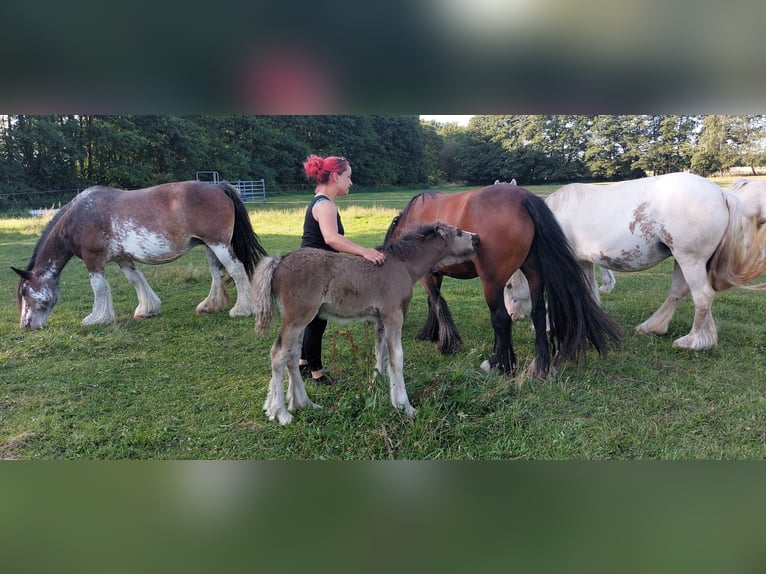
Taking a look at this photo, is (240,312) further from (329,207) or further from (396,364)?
(396,364)

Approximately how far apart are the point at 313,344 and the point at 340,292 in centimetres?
106

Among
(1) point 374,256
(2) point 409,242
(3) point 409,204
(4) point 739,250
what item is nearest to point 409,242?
(2) point 409,242

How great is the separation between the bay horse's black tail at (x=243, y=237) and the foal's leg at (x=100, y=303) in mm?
1889

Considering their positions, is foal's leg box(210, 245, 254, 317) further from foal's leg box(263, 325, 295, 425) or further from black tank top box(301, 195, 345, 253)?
foal's leg box(263, 325, 295, 425)

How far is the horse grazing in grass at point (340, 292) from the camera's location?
11.3ft

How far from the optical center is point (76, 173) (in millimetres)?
6004

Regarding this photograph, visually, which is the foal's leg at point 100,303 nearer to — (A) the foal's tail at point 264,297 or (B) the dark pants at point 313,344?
(B) the dark pants at point 313,344

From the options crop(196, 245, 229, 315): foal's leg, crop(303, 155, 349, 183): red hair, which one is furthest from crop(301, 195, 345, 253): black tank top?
crop(196, 245, 229, 315): foal's leg

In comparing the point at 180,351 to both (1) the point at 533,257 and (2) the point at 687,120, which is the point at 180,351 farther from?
(2) the point at 687,120

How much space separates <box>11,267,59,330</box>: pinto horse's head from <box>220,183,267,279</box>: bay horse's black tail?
2514 millimetres

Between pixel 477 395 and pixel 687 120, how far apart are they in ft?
8.13

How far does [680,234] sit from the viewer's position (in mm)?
4715

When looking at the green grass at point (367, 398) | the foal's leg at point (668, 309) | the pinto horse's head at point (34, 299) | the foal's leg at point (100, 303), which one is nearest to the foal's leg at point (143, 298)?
the green grass at point (367, 398)
